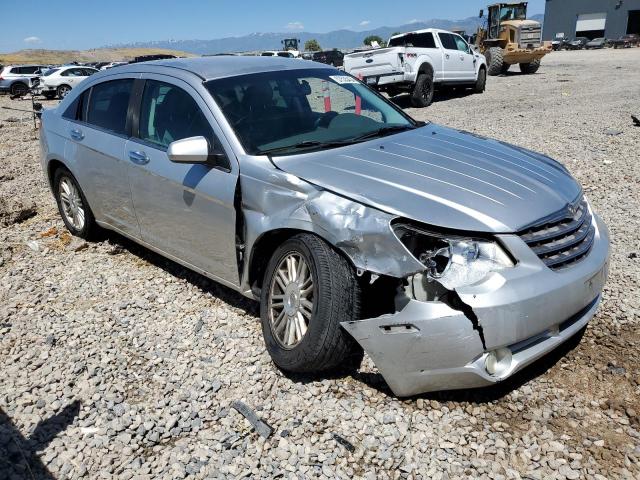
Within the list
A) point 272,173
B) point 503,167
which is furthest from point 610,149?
point 272,173

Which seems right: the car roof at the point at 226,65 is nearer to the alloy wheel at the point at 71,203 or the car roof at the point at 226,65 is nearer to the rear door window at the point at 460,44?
the alloy wheel at the point at 71,203

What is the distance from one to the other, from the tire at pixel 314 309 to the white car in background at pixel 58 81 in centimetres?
2484

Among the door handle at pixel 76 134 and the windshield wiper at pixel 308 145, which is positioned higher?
the windshield wiper at pixel 308 145

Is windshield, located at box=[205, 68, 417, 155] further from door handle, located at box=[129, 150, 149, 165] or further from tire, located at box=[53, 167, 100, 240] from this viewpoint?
tire, located at box=[53, 167, 100, 240]

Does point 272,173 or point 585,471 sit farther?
point 272,173

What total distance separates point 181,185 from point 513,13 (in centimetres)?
2622

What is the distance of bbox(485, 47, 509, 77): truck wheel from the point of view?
21.6 metres

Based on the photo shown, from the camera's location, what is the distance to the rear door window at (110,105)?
174 inches

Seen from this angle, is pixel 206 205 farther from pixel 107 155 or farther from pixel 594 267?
pixel 594 267

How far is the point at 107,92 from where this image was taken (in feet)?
15.6

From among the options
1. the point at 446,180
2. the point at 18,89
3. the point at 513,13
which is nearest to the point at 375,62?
the point at 446,180

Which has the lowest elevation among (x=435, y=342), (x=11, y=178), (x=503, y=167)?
(x=11, y=178)

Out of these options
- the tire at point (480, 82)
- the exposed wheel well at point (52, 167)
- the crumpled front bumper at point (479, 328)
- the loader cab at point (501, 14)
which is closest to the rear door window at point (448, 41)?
the tire at point (480, 82)

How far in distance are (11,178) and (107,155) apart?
5369 millimetres
